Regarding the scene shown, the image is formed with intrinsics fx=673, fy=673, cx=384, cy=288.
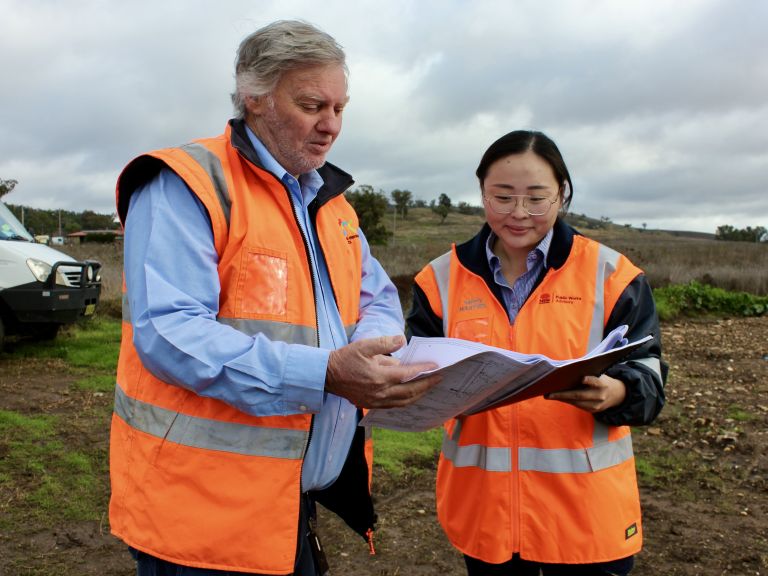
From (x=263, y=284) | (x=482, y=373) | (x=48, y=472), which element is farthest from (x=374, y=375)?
(x=48, y=472)

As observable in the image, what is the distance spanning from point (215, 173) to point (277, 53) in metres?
0.42

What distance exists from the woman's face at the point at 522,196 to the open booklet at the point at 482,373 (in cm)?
61

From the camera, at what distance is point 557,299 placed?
235 centimetres

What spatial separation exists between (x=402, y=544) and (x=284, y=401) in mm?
2675

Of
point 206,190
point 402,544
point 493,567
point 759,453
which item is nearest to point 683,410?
point 759,453

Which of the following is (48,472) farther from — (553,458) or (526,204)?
(526,204)

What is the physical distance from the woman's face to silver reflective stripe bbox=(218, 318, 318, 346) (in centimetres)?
87

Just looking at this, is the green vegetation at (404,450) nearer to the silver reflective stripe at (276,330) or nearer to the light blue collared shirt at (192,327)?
the silver reflective stripe at (276,330)

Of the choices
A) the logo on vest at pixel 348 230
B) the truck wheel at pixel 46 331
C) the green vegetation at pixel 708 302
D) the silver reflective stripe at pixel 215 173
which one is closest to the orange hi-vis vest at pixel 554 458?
the logo on vest at pixel 348 230

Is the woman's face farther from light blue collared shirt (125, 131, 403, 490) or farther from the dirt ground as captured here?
the dirt ground

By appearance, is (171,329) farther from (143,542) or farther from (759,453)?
(759,453)

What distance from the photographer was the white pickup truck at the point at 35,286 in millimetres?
8031

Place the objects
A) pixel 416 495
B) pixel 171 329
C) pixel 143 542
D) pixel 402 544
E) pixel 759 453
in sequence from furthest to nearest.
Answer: pixel 759 453 < pixel 416 495 < pixel 402 544 < pixel 143 542 < pixel 171 329

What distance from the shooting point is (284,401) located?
70.2 inches
